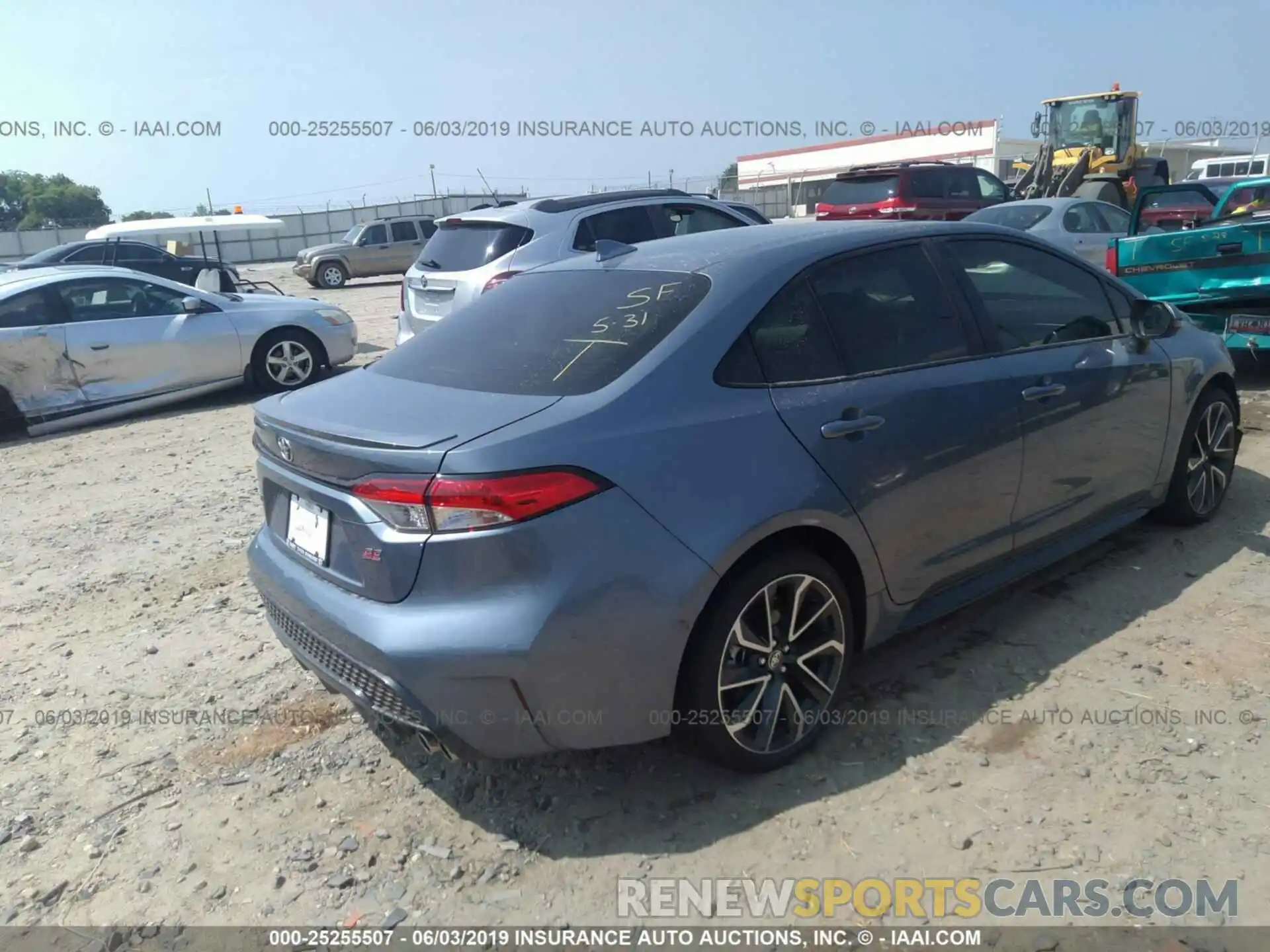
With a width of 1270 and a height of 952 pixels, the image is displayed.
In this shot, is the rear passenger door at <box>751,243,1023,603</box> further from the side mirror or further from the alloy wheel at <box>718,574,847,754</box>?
the side mirror

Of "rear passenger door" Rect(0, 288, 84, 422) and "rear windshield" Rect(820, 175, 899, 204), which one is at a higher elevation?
"rear windshield" Rect(820, 175, 899, 204)

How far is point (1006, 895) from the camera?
2.61 metres

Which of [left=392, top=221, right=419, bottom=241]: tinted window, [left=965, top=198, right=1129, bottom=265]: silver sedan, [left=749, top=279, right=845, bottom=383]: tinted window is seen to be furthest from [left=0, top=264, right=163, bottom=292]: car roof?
[left=392, top=221, right=419, bottom=241]: tinted window

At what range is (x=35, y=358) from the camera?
862cm

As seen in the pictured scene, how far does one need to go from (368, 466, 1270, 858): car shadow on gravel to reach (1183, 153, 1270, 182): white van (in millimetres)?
35230

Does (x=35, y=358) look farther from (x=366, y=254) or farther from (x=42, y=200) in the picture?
(x=42, y=200)

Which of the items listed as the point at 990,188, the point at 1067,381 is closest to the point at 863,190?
the point at 990,188

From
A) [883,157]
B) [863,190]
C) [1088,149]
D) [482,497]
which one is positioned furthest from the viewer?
[883,157]

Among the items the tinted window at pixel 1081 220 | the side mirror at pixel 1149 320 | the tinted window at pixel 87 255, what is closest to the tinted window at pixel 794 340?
the side mirror at pixel 1149 320

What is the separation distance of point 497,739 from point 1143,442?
3256mm

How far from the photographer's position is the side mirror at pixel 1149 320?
14.5 feet

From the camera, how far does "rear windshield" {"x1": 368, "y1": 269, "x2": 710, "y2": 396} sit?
9.76ft

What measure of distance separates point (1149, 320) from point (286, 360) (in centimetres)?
805

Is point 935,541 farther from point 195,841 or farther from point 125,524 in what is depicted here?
point 125,524
